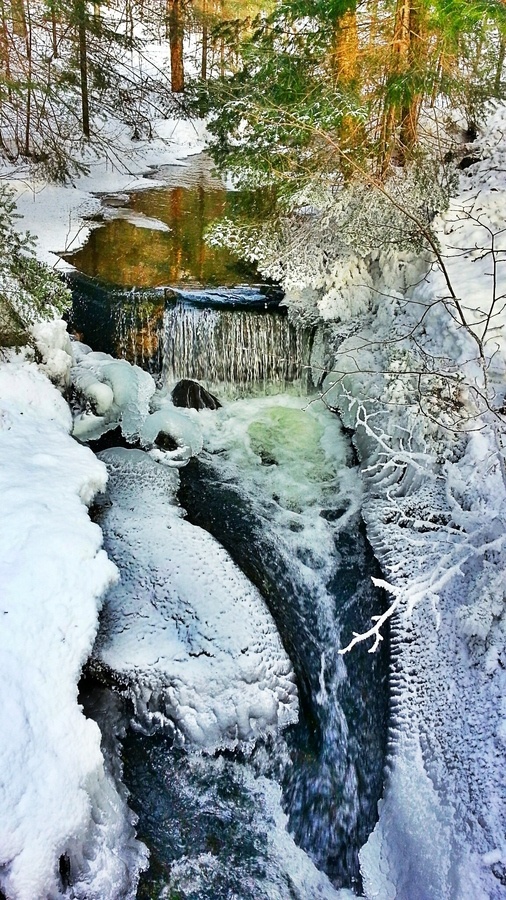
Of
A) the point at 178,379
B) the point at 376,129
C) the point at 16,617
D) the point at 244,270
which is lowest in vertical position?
the point at 16,617

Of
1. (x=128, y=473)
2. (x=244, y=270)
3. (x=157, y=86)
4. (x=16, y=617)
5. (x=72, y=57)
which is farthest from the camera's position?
(x=157, y=86)

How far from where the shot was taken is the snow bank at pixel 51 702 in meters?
3.01

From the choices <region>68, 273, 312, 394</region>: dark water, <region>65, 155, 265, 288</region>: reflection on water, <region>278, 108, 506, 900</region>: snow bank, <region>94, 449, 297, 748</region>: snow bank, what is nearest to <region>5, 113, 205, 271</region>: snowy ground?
<region>65, 155, 265, 288</region>: reflection on water

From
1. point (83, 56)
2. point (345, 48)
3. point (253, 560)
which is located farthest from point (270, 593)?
point (83, 56)

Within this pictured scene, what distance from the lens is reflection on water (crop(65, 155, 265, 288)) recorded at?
7.62 metres

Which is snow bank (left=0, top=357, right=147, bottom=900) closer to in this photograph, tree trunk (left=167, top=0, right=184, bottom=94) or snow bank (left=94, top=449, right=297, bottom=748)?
snow bank (left=94, top=449, right=297, bottom=748)

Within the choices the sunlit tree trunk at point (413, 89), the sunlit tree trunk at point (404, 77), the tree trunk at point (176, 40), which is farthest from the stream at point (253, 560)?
the tree trunk at point (176, 40)

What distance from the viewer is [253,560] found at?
5.24 m

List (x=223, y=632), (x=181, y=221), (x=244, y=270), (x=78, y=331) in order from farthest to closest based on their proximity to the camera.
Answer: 1. (x=181, y=221)
2. (x=244, y=270)
3. (x=78, y=331)
4. (x=223, y=632)

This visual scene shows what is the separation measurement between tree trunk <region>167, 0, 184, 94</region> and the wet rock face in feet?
33.0

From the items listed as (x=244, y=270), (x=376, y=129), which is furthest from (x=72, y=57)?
(x=376, y=129)

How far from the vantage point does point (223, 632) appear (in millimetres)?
4438

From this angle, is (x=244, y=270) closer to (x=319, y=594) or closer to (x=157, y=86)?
(x=319, y=594)

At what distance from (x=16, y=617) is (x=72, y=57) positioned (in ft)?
33.9
